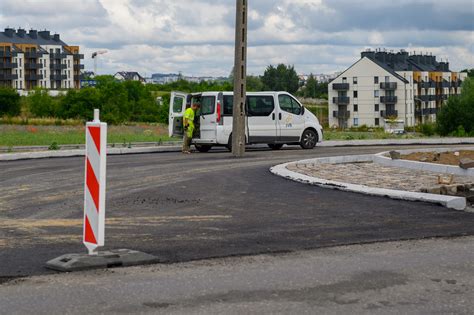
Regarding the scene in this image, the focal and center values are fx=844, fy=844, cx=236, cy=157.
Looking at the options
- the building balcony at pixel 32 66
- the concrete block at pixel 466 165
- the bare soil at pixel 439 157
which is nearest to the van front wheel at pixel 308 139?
the bare soil at pixel 439 157

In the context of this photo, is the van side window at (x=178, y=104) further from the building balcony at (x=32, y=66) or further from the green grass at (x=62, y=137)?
the building balcony at (x=32, y=66)

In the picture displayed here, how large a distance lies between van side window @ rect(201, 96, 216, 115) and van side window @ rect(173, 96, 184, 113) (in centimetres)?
113

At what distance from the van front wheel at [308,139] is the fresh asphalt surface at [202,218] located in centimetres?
1226

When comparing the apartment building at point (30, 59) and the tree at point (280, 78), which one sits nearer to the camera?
the apartment building at point (30, 59)

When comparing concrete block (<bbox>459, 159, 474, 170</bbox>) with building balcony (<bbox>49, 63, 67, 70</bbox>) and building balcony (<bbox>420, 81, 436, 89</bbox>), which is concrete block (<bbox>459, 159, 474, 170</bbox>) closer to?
building balcony (<bbox>420, 81, 436, 89</bbox>)

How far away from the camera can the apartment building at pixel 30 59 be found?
6978 inches

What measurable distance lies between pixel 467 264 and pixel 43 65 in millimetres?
188892

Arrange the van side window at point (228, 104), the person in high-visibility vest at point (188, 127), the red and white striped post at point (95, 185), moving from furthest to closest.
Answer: the van side window at point (228, 104)
the person in high-visibility vest at point (188, 127)
the red and white striped post at point (95, 185)

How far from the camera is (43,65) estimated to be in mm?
189750

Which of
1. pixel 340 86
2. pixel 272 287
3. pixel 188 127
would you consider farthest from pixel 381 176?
pixel 340 86

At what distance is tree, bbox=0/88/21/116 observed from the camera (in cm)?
12556

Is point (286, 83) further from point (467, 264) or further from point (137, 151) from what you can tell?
point (467, 264)

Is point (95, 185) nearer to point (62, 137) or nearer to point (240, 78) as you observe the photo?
point (240, 78)

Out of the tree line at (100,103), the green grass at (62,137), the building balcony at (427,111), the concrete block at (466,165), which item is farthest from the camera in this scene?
the building balcony at (427,111)
